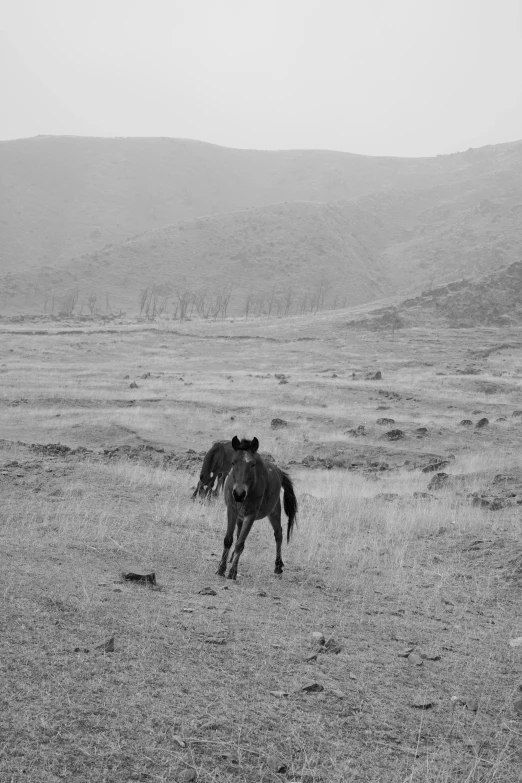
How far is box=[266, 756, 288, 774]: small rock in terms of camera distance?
183 inches

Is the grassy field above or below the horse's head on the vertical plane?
below

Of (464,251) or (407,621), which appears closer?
(407,621)

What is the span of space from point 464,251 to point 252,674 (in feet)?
605

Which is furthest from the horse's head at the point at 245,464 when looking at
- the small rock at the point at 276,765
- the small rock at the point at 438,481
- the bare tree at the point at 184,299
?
the bare tree at the point at 184,299

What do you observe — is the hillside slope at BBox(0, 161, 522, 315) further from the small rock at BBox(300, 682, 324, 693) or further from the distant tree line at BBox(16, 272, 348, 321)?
the small rock at BBox(300, 682, 324, 693)

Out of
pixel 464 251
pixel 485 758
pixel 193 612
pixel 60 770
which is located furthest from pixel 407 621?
pixel 464 251

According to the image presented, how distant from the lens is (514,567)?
12148mm

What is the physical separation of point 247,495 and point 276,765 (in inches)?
230

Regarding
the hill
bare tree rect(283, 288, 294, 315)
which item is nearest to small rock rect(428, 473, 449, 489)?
the hill

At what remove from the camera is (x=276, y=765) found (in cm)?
466

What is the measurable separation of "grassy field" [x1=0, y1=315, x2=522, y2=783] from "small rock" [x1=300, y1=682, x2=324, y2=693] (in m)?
0.10

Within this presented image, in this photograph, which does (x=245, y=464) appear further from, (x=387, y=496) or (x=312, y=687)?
(x=387, y=496)

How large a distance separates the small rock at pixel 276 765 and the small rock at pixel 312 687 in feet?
4.32

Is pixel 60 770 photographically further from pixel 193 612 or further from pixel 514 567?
pixel 514 567
